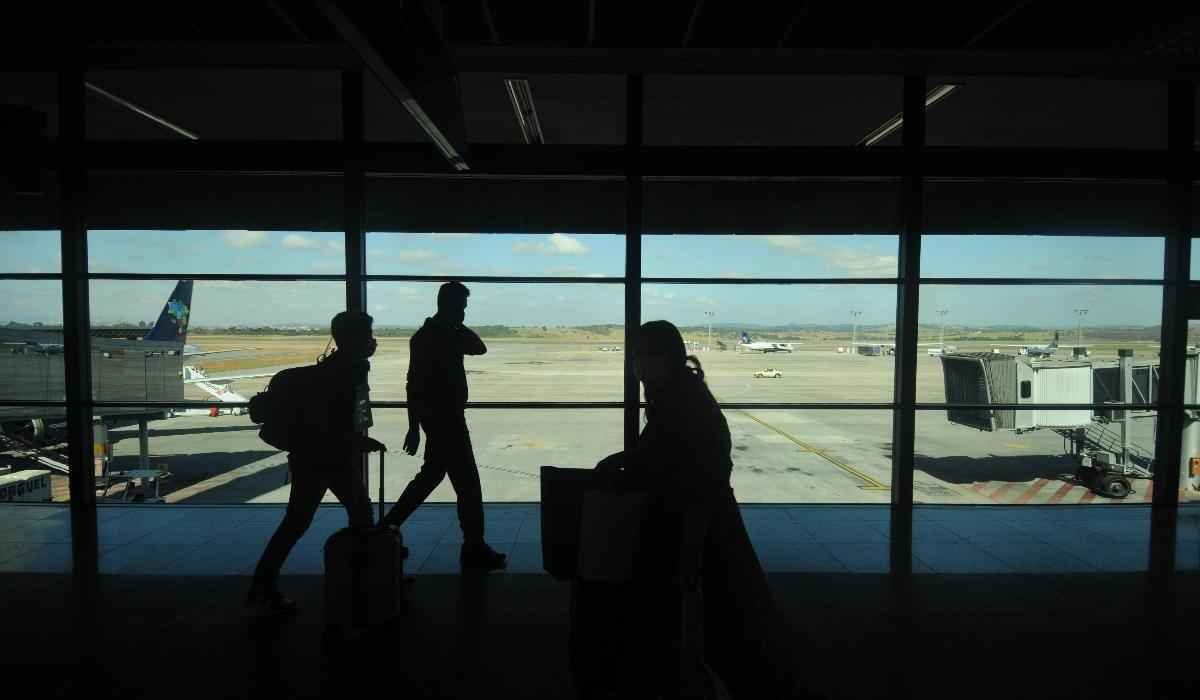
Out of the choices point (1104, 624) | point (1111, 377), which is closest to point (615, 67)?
point (1104, 624)

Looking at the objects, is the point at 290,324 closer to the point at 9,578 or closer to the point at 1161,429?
the point at 9,578

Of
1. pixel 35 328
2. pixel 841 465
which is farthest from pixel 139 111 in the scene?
pixel 841 465

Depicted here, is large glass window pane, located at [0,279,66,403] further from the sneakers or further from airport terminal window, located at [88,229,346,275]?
the sneakers

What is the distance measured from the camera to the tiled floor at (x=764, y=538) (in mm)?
3779

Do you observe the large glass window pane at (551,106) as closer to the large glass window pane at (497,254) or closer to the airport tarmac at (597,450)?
the large glass window pane at (497,254)

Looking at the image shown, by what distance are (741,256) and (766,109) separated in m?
1.95

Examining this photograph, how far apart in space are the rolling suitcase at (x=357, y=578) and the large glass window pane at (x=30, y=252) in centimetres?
442

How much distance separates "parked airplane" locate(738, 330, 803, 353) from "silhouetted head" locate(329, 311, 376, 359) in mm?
38078

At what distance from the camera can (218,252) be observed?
537 centimetres

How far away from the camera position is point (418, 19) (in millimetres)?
2338

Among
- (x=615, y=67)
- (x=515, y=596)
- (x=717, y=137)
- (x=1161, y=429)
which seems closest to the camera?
(x=515, y=596)

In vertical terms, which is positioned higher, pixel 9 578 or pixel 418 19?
pixel 418 19

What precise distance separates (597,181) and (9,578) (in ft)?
17.5

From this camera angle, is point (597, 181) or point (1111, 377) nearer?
point (597, 181)
